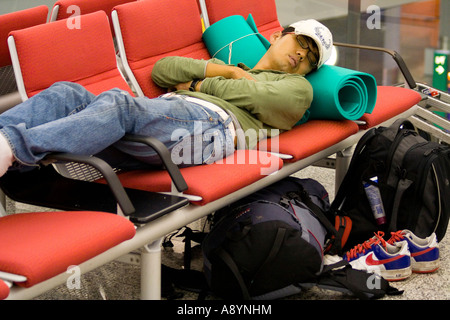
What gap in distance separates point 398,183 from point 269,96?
0.63m

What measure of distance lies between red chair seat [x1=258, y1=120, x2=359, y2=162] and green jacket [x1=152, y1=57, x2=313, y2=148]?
56mm

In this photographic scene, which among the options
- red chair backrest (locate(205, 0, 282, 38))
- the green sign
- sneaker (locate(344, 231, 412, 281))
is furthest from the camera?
the green sign

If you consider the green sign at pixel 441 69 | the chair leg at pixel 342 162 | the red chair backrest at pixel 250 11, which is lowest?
the green sign at pixel 441 69

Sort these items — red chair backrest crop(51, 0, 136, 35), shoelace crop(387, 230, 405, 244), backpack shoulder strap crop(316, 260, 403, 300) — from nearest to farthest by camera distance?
backpack shoulder strap crop(316, 260, 403, 300) < shoelace crop(387, 230, 405, 244) < red chair backrest crop(51, 0, 136, 35)

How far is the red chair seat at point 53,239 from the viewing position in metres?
1.77

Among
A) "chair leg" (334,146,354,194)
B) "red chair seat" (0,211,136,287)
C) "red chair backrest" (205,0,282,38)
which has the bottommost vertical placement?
"chair leg" (334,146,354,194)

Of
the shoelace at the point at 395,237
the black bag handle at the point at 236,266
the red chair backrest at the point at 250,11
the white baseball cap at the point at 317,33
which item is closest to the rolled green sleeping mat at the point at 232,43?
the red chair backrest at the point at 250,11

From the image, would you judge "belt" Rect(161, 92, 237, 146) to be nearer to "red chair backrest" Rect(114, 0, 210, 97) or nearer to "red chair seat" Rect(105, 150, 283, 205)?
"red chair seat" Rect(105, 150, 283, 205)

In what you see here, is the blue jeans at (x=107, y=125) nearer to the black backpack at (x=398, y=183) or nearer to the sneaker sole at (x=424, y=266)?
the black backpack at (x=398, y=183)

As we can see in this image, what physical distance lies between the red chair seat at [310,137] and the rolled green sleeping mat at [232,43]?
18.2 inches

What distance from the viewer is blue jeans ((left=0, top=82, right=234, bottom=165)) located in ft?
6.82

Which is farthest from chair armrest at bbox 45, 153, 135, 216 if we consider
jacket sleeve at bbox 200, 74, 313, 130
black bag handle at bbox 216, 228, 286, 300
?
jacket sleeve at bbox 200, 74, 313, 130

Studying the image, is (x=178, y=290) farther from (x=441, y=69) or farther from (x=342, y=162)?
(x=441, y=69)

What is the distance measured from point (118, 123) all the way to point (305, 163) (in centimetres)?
95
